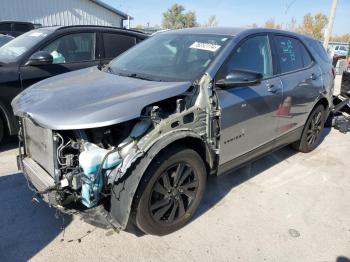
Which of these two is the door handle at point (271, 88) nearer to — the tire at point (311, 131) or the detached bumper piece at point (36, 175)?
the tire at point (311, 131)

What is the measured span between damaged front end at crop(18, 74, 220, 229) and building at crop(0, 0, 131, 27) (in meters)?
18.2

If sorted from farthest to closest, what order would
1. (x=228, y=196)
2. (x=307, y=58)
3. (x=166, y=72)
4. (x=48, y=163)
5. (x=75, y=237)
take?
(x=307, y=58), (x=228, y=196), (x=166, y=72), (x=75, y=237), (x=48, y=163)

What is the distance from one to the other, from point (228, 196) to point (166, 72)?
4.97 ft

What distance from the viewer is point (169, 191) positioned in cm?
284

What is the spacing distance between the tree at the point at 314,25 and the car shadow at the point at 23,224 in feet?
141

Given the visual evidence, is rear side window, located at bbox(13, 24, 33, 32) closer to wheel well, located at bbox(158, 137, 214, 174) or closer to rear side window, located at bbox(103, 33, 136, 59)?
rear side window, located at bbox(103, 33, 136, 59)

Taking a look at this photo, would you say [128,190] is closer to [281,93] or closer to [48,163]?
[48,163]

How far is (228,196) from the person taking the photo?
12.0 ft

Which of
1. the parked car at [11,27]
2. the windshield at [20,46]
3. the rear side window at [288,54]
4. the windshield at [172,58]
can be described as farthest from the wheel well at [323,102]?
the parked car at [11,27]

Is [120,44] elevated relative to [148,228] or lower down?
elevated

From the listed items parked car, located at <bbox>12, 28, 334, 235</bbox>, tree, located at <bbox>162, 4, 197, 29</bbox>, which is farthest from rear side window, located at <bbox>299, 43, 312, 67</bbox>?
tree, located at <bbox>162, 4, 197, 29</bbox>

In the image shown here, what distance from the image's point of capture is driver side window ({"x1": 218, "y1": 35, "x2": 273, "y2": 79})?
318 centimetres

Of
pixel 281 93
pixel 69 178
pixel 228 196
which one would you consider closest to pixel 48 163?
pixel 69 178

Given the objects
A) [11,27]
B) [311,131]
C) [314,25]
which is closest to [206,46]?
[311,131]
